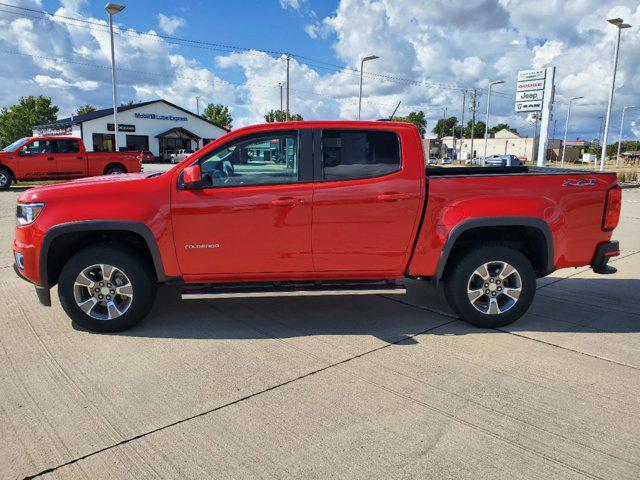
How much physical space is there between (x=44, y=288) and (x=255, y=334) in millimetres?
1875

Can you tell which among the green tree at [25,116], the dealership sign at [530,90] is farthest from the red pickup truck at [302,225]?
the green tree at [25,116]

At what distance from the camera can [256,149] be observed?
438 centimetres

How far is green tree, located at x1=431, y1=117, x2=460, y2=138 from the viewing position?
5325 inches

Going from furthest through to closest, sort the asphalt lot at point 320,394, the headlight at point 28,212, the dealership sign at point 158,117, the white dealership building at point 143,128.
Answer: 1. the dealership sign at point 158,117
2. the white dealership building at point 143,128
3. the headlight at point 28,212
4. the asphalt lot at point 320,394

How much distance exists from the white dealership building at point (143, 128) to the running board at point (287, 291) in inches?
1779

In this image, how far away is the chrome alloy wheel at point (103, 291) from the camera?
4273mm

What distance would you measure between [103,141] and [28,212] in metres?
48.9

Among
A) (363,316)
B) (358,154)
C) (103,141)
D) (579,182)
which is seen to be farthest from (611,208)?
(103,141)

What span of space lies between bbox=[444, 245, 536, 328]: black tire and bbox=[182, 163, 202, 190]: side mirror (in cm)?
242

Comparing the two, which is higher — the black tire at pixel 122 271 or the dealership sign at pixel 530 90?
the dealership sign at pixel 530 90

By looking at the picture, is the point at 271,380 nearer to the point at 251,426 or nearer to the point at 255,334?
the point at 251,426

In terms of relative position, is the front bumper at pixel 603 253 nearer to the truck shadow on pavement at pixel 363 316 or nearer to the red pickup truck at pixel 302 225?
the red pickup truck at pixel 302 225

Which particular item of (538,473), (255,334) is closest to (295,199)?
(255,334)

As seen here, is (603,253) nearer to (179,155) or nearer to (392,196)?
(392,196)
